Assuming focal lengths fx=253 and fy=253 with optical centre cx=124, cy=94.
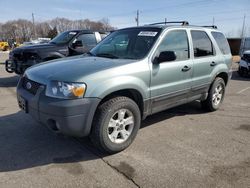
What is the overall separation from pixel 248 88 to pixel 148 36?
6.00 m

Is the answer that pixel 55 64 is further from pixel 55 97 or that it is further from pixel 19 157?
pixel 19 157

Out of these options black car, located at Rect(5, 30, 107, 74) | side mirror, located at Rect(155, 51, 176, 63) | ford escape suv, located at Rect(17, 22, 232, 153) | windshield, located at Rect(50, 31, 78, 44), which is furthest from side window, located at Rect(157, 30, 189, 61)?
windshield, located at Rect(50, 31, 78, 44)

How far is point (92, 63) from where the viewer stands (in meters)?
3.78

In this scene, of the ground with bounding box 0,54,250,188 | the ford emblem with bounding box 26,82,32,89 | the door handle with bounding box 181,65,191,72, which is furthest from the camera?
the door handle with bounding box 181,65,191,72

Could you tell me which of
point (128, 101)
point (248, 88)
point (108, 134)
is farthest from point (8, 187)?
point (248, 88)

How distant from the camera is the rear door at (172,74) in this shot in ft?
13.4

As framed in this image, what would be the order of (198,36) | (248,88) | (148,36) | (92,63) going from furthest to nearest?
(248,88) → (198,36) → (148,36) → (92,63)

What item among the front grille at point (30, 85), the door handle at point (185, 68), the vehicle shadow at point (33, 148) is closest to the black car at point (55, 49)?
the vehicle shadow at point (33, 148)

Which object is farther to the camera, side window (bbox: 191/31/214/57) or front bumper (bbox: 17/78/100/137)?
side window (bbox: 191/31/214/57)

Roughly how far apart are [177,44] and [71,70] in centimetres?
208

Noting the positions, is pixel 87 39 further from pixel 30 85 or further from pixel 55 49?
pixel 30 85

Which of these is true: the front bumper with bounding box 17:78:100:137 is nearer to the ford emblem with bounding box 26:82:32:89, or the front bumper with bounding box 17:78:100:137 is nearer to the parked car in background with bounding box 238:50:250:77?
the ford emblem with bounding box 26:82:32:89

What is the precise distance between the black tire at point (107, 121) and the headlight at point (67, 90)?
1.32 ft

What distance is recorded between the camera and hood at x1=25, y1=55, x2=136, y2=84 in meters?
3.28
